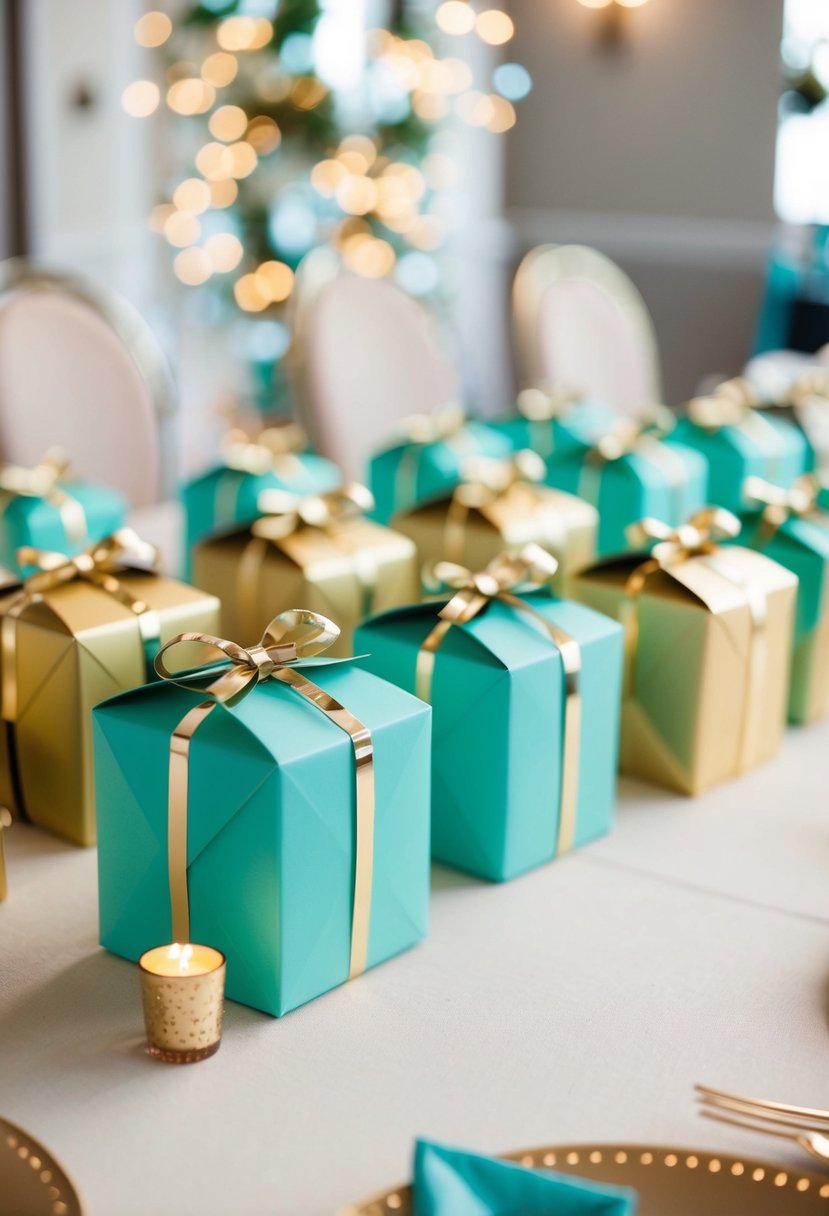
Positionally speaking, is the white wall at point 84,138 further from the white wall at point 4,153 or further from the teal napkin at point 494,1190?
the teal napkin at point 494,1190

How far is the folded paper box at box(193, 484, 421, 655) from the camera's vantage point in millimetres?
1250

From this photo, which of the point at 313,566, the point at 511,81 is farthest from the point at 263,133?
the point at 313,566

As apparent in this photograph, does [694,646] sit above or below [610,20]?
below

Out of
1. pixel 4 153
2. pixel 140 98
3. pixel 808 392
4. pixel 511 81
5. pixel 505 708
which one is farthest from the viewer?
pixel 511 81

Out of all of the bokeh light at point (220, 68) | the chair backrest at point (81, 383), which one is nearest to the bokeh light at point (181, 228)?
the bokeh light at point (220, 68)

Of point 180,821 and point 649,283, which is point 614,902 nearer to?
point 180,821

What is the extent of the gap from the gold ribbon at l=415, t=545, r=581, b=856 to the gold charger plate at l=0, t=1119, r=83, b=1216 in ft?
1.46

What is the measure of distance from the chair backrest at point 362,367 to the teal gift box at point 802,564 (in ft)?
3.04

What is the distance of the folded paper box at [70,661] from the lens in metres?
1.02

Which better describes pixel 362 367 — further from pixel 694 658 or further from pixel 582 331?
pixel 694 658

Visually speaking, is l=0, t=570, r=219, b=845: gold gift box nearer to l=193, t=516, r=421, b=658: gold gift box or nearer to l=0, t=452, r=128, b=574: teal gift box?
l=193, t=516, r=421, b=658: gold gift box

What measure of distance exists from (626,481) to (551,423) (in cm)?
38

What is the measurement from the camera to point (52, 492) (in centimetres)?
146

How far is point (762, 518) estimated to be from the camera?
1.40 meters
